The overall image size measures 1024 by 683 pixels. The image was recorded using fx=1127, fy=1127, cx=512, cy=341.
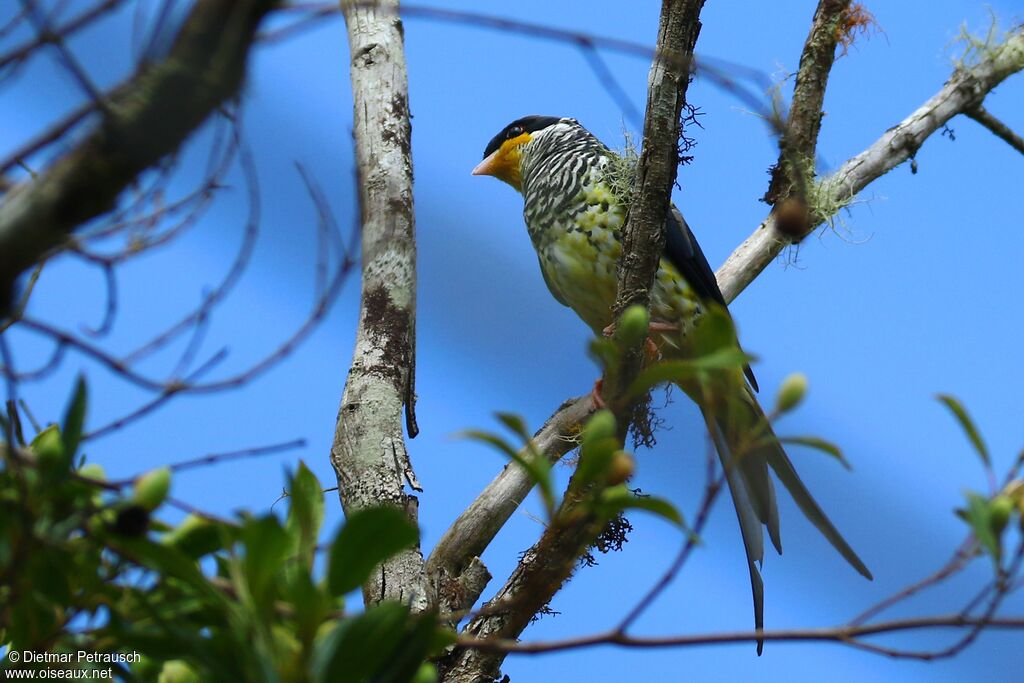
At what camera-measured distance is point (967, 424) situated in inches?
37.6

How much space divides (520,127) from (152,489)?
9.95ft

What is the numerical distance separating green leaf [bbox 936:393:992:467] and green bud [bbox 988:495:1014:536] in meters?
0.06

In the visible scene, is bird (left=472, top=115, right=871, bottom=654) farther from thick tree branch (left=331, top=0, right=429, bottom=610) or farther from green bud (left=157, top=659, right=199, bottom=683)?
green bud (left=157, top=659, right=199, bottom=683)

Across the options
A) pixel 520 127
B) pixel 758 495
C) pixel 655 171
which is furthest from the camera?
pixel 520 127

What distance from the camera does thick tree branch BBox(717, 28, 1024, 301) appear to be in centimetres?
309

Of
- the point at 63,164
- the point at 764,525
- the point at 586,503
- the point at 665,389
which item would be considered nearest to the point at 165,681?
the point at 586,503

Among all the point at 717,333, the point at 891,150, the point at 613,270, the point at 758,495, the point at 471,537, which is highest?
the point at 891,150

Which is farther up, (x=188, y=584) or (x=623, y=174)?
(x=623, y=174)

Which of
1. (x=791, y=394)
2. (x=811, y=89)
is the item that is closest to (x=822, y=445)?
(x=791, y=394)

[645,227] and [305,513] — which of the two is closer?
[305,513]

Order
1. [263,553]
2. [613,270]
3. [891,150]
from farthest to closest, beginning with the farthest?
[891,150]
[613,270]
[263,553]

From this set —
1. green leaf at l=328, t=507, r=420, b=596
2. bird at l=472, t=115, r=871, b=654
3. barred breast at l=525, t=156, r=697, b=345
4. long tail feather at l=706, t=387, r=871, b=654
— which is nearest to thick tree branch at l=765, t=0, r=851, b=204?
bird at l=472, t=115, r=871, b=654

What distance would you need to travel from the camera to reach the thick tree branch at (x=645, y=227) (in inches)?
74.4

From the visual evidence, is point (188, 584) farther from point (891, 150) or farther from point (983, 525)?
point (891, 150)
